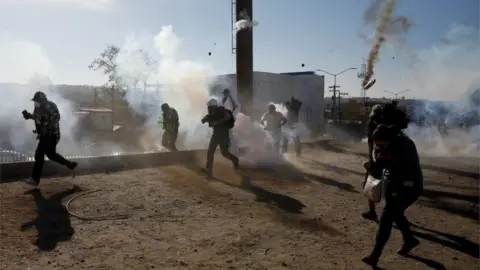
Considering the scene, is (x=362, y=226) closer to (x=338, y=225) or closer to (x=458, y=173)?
(x=338, y=225)

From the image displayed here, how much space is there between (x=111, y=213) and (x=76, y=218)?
50 centimetres

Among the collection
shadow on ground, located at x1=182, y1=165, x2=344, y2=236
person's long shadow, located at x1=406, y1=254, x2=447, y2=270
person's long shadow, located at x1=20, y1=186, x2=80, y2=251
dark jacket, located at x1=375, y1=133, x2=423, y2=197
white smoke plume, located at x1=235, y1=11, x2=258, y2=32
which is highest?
white smoke plume, located at x1=235, y1=11, x2=258, y2=32

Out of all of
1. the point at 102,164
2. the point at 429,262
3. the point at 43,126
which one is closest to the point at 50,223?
the point at 43,126

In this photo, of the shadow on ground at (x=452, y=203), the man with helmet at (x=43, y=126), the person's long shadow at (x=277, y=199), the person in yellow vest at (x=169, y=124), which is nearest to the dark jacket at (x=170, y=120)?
the person in yellow vest at (x=169, y=124)

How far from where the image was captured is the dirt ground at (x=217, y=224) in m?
4.39

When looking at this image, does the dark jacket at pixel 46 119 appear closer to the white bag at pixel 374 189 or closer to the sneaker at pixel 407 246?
the white bag at pixel 374 189

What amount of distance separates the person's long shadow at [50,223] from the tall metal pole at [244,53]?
37.9ft

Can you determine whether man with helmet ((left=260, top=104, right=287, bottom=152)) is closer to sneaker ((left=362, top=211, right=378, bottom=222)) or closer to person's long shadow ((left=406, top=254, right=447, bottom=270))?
sneaker ((left=362, top=211, right=378, bottom=222))

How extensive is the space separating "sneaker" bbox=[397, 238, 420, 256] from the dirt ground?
0.32 feet

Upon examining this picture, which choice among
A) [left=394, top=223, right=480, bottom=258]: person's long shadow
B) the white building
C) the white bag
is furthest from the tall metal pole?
the white bag

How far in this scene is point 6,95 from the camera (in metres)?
18.8

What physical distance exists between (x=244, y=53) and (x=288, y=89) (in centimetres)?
1510

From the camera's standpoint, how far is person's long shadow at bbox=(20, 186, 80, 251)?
4801 millimetres

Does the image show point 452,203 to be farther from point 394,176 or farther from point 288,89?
point 288,89
